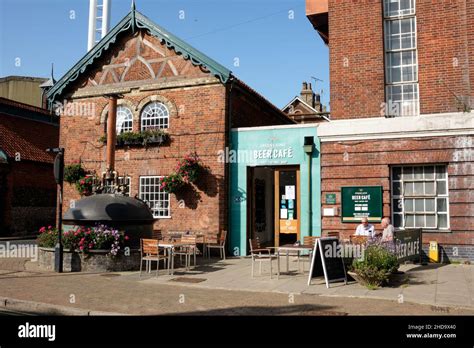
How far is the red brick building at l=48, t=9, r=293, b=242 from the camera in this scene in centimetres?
1563

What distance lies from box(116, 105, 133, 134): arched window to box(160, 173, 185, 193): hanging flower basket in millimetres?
3381

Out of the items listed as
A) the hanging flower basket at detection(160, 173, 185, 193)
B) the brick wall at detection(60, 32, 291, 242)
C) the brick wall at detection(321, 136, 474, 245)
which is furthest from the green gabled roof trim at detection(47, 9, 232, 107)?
the brick wall at detection(321, 136, 474, 245)

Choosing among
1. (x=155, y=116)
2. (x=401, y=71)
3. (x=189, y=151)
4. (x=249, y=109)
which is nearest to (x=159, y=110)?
(x=155, y=116)

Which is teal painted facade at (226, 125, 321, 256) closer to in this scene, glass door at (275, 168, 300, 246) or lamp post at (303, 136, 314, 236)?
lamp post at (303, 136, 314, 236)

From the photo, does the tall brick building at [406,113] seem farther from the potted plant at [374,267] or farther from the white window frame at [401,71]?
the potted plant at [374,267]

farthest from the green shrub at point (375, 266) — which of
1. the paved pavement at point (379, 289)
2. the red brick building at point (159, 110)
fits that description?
the red brick building at point (159, 110)

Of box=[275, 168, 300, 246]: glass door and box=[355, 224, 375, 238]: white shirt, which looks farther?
box=[275, 168, 300, 246]: glass door

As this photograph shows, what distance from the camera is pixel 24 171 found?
78.9 feet

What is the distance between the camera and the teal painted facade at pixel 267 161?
47.3 ft

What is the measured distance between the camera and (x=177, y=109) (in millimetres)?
16422

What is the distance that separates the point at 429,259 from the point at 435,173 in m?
2.50
